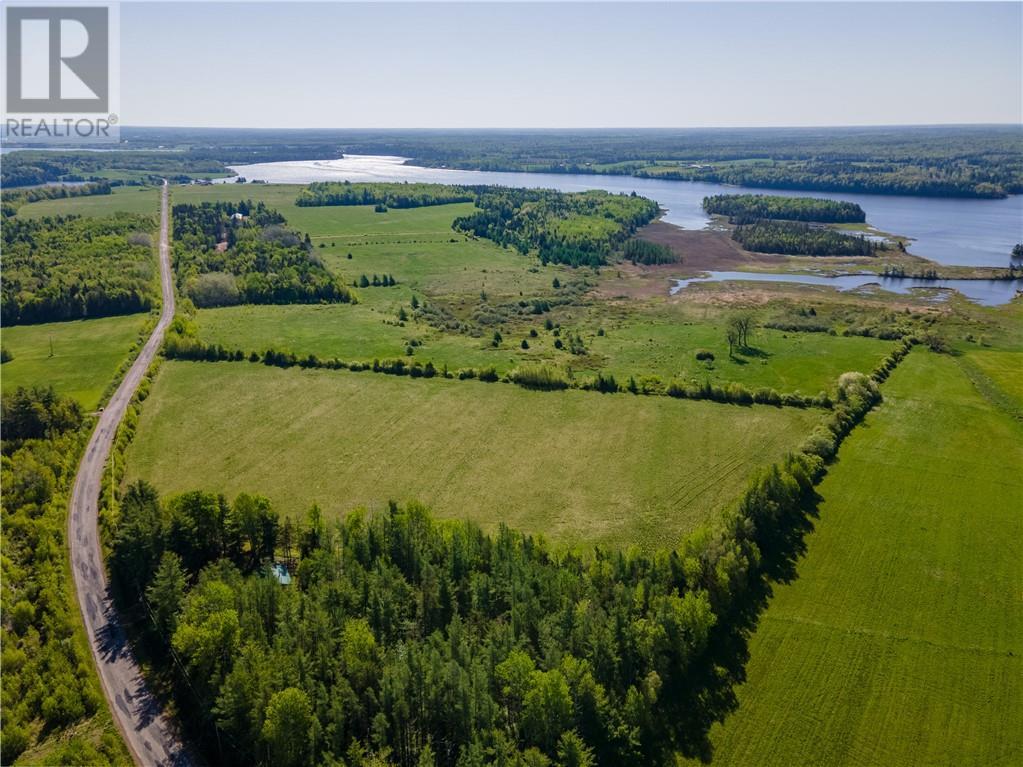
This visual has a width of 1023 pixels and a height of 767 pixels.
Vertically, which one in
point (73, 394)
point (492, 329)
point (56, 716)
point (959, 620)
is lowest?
point (56, 716)

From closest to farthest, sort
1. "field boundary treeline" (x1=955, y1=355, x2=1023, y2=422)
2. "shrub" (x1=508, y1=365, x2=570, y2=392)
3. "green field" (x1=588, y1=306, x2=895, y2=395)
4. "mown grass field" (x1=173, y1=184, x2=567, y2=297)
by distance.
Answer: "field boundary treeline" (x1=955, y1=355, x2=1023, y2=422) → "shrub" (x1=508, y1=365, x2=570, y2=392) → "green field" (x1=588, y1=306, x2=895, y2=395) → "mown grass field" (x1=173, y1=184, x2=567, y2=297)

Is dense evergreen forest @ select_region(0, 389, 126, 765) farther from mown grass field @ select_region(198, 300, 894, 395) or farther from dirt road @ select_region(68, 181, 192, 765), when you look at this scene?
mown grass field @ select_region(198, 300, 894, 395)

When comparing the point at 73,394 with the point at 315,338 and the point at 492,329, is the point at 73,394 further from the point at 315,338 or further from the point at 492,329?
the point at 492,329

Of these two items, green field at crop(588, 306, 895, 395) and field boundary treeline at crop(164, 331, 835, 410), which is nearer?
field boundary treeline at crop(164, 331, 835, 410)

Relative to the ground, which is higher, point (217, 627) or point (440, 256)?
point (440, 256)

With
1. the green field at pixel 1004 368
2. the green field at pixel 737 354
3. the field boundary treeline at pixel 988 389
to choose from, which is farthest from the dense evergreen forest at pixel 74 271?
the green field at pixel 1004 368

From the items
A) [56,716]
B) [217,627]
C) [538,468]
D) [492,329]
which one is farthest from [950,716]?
[492,329]

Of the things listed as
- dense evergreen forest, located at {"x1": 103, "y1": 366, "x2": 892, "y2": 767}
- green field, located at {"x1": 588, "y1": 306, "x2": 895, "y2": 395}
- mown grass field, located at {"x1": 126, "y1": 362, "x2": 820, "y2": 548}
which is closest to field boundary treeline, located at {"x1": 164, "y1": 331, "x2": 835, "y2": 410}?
mown grass field, located at {"x1": 126, "y1": 362, "x2": 820, "y2": 548}
